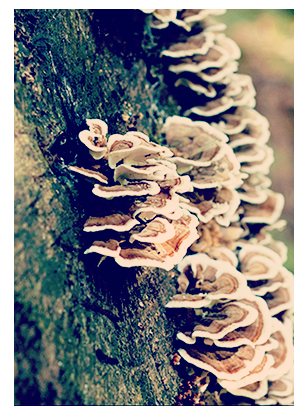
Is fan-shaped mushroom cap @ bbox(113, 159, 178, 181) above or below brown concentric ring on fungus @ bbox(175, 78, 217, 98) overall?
below

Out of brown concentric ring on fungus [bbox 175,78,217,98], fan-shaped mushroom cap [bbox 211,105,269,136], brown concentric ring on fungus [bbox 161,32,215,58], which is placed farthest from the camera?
fan-shaped mushroom cap [bbox 211,105,269,136]

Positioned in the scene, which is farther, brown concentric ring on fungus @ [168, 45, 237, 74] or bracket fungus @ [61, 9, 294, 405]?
brown concentric ring on fungus @ [168, 45, 237, 74]

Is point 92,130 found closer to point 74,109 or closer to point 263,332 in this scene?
point 74,109

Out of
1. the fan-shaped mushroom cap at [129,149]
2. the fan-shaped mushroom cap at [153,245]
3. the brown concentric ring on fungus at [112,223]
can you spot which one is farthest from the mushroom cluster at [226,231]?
the brown concentric ring on fungus at [112,223]

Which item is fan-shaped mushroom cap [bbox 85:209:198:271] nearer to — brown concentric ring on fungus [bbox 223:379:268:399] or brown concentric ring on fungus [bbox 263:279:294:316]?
brown concentric ring on fungus [bbox 223:379:268:399]

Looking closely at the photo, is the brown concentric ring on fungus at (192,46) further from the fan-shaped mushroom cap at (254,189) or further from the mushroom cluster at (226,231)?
the fan-shaped mushroom cap at (254,189)

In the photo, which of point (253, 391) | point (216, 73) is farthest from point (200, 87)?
point (253, 391)

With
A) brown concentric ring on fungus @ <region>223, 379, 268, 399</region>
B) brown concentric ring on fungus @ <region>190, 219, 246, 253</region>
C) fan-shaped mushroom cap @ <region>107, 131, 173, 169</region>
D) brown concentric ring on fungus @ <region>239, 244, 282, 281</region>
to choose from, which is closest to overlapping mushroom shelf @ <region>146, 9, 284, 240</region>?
brown concentric ring on fungus @ <region>190, 219, 246, 253</region>

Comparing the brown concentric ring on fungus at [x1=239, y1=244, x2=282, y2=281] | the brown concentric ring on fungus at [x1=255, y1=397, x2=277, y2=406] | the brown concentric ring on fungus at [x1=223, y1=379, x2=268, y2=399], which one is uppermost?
the brown concentric ring on fungus at [x1=239, y1=244, x2=282, y2=281]
